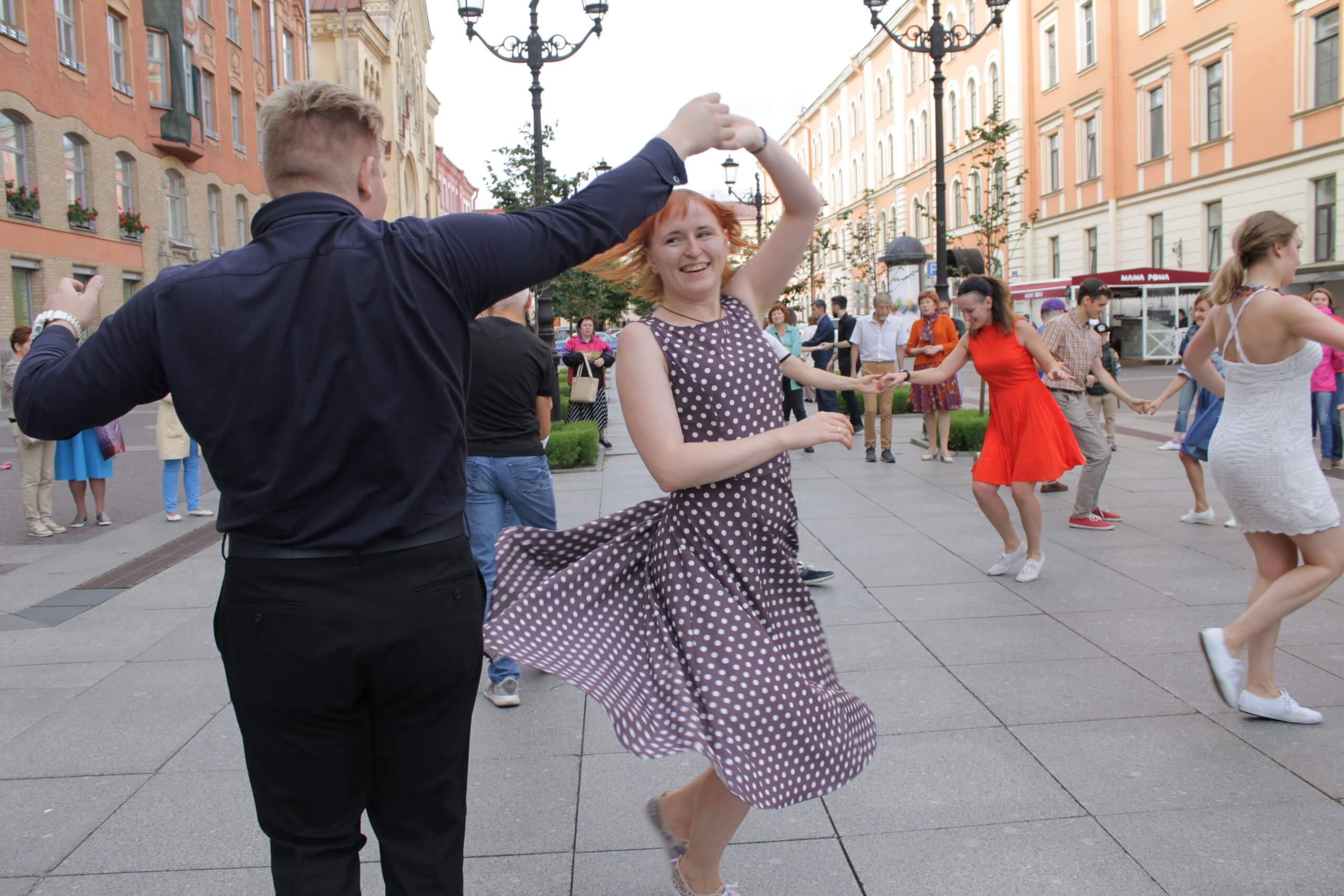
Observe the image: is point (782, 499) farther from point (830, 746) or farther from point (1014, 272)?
point (1014, 272)

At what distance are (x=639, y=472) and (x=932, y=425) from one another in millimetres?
3547

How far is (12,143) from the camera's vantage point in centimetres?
2336

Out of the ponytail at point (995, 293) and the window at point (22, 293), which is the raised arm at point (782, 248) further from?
the window at point (22, 293)

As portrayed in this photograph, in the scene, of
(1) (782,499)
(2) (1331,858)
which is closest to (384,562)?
(1) (782,499)

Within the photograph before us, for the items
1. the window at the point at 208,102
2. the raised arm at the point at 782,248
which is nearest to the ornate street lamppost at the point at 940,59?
the raised arm at the point at 782,248

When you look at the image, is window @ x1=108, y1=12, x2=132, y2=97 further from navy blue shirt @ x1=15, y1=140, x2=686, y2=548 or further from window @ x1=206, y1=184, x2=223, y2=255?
navy blue shirt @ x1=15, y1=140, x2=686, y2=548

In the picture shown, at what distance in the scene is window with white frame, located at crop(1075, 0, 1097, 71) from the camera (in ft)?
120

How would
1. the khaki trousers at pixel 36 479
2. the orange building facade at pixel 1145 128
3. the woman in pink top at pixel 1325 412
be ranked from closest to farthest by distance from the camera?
the khaki trousers at pixel 36 479 < the woman in pink top at pixel 1325 412 < the orange building facade at pixel 1145 128

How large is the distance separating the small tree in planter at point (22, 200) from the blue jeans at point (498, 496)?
22.3 meters

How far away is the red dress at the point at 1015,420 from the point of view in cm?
680

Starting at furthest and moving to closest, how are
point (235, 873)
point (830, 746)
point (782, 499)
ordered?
point (235, 873)
point (782, 499)
point (830, 746)

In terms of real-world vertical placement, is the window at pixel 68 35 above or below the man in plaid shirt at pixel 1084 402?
above

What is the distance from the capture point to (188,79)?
104 feet

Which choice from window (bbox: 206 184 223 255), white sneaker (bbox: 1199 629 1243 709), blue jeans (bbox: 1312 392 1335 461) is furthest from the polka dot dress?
window (bbox: 206 184 223 255)
